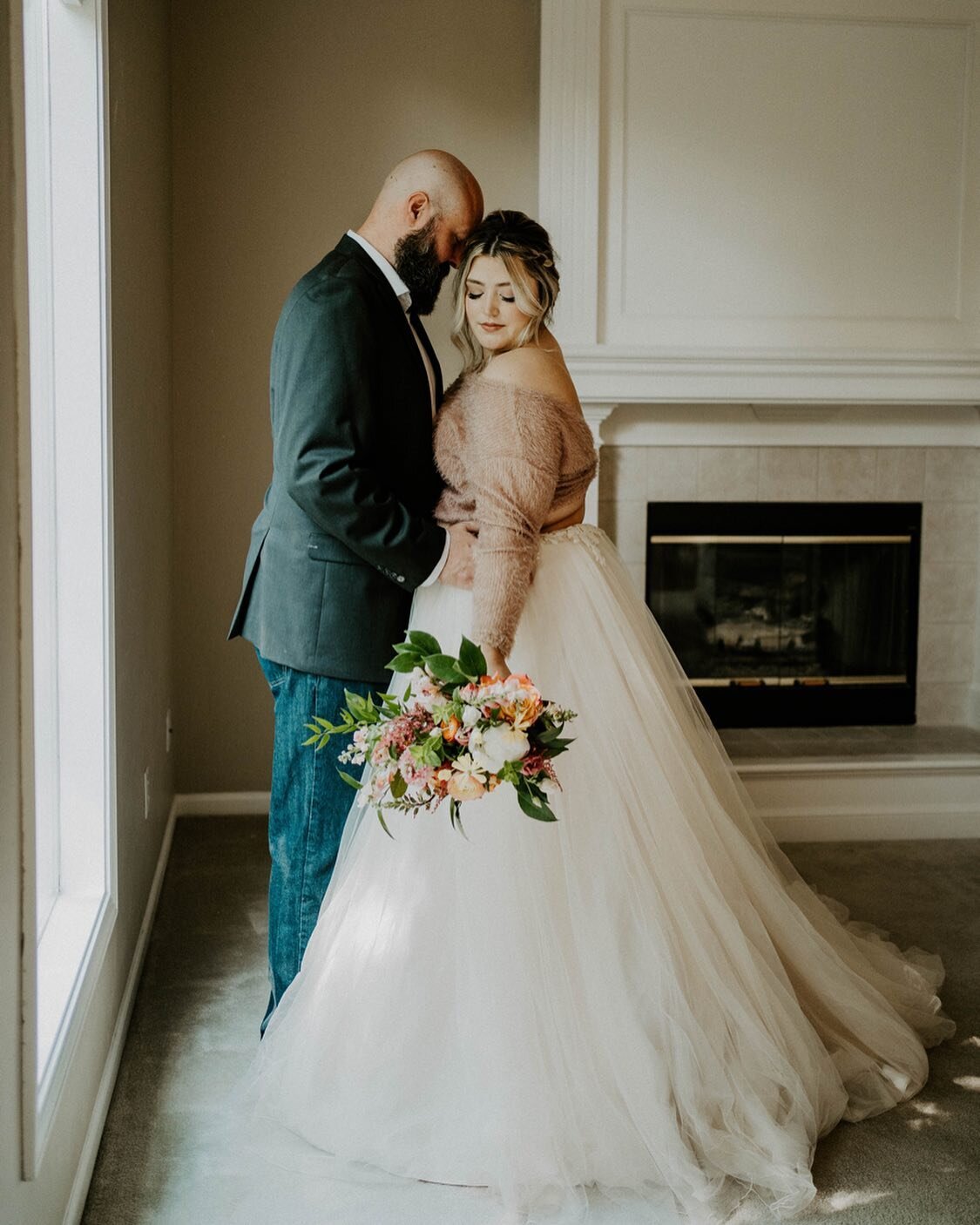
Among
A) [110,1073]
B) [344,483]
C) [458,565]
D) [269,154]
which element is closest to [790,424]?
[269,154]

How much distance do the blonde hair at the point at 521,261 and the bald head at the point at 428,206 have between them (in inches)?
3.9

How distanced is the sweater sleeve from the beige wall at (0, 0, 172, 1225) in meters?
0.80

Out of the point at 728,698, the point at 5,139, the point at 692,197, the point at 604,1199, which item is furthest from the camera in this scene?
the point at 728,698

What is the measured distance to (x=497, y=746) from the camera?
1.64 meters

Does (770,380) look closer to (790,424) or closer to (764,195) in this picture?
(790,424)

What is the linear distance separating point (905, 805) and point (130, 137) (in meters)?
2.99

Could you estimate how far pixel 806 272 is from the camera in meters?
3.79

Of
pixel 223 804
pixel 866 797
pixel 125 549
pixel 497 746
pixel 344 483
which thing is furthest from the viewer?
pixel 223 804

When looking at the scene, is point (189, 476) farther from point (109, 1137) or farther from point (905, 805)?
point (905, 805)

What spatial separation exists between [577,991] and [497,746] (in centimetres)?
58

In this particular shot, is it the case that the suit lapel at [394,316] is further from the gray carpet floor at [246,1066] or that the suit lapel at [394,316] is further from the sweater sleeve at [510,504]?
the gray carpet floor at [246,1066]

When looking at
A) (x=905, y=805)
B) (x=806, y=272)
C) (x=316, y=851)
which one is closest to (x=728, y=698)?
(x=905, y=805)

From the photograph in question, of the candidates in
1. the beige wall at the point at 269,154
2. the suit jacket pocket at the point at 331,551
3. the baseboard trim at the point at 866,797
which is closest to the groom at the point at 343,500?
the suit jacket pocket at the point at 331,551

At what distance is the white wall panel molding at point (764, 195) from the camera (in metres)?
3.68
